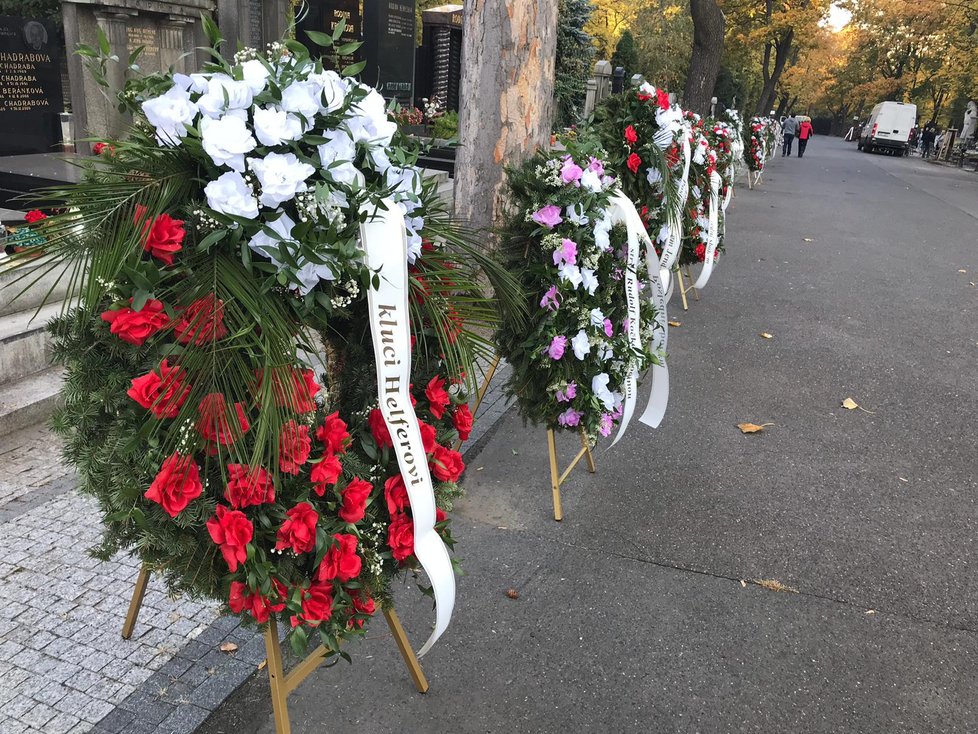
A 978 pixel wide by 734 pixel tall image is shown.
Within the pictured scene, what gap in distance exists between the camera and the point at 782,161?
30172mm

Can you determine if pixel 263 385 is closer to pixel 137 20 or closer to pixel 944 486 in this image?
pixel 944 486

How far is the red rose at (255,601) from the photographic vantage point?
6.18 ft

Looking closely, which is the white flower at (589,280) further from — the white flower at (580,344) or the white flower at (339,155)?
the white flower at (339,155)

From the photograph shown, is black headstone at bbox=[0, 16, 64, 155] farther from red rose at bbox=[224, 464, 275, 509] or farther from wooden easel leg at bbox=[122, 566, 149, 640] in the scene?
red rose at bbox=[224, 464, 275, 509]

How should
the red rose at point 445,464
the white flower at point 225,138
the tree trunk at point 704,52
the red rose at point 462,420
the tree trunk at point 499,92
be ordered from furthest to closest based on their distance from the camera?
the tree trunk at point 704,52 < the tree trunk at point 499,92 < the red rose at point 462,420 < the red rose at point 445,464 < the white flower at point 225,138

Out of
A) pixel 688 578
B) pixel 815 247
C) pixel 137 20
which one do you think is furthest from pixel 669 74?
pixel 688 578

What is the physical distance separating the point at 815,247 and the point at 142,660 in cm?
1119

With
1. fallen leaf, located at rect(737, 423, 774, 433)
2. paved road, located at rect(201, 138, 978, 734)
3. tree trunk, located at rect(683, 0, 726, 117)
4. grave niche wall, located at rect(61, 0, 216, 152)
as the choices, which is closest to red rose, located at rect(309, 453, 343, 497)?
paved road, located at rect(201, 138, 978, 734)

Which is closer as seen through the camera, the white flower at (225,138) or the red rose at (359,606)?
the white flower at (225,138)

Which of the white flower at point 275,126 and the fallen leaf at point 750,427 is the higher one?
the white flower at point 275,126

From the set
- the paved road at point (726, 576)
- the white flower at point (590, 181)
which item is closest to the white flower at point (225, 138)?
the paved road at point (726, 576)

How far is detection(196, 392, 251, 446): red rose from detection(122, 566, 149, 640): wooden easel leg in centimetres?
104

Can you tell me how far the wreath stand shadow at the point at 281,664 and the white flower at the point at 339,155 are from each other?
1122 millimetres

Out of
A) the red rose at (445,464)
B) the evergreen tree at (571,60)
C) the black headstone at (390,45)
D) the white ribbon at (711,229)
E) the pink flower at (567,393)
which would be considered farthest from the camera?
the evergreen tree at (571,60)
